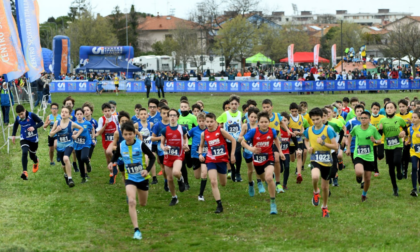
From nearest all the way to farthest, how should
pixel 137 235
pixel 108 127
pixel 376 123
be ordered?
pixel 137 235, pixel 108 127, pixel 376 123

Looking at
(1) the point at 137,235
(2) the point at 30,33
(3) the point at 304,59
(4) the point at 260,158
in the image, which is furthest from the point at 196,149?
(3) the point at 304,59

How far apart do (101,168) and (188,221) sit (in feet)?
21.6

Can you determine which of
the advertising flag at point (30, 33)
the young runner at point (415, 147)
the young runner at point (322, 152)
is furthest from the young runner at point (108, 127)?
the advertising flag at point (30, 33)

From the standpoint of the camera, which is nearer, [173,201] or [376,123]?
[173,201]

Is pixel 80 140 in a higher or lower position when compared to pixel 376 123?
lower

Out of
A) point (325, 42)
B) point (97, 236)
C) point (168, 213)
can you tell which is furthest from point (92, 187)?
point (325, 42)

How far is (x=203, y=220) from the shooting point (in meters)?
9.73

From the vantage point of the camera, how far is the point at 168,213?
10.3m

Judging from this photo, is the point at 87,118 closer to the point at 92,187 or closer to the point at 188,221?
the point at 92,187

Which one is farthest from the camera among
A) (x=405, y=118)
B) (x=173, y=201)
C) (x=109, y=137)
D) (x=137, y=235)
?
(x=405, y=118)

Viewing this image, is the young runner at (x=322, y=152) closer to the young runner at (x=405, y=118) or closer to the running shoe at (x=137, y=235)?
the running shoe at (x=137, y=235)

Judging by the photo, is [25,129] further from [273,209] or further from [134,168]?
[273,209]

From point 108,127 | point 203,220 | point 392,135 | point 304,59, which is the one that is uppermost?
point 304,59

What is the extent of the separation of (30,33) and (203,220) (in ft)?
50.1
